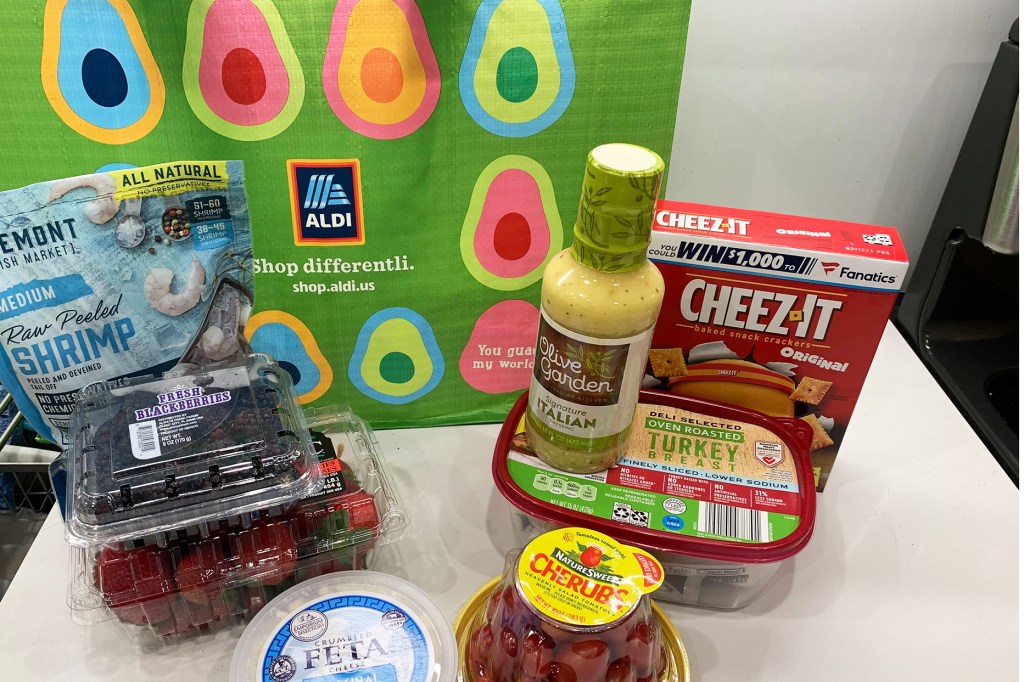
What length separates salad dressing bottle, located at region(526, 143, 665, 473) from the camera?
64cm


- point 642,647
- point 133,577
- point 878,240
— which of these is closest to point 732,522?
point 642,647

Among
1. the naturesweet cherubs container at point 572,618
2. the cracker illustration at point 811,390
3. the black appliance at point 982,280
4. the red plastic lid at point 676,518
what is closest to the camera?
the naturesweet cherubs container at point 572,618

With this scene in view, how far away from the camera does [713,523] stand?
721mm

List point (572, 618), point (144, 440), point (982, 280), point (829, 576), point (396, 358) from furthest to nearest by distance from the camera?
point (982, 280)
point (396, 358)
point (829, 576)
point (144, 440)
point (572, 618)

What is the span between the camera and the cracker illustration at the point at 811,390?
0.82 metres

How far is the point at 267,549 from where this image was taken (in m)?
0.70

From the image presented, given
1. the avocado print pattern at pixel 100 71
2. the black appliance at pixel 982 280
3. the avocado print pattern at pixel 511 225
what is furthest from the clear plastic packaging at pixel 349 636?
the black appliance at pixel 982 280

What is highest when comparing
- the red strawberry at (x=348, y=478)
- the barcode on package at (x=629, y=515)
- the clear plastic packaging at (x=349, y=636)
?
the barcode on package at (x=629, y=515)

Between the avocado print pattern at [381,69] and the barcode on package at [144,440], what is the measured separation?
34 cm

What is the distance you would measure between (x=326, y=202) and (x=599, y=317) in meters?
0.32

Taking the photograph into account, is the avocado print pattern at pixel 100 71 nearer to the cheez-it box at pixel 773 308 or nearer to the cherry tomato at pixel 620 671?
the cheez-it box at pixel 773 308

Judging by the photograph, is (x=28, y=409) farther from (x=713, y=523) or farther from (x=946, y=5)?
(x=946, y=5)

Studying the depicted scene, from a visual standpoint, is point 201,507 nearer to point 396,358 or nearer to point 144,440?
point 144,440

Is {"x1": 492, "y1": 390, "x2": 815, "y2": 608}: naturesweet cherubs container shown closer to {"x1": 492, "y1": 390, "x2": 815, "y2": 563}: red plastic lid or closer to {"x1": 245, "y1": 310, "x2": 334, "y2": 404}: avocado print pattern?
{"x1": 492, "y1": 390, "x2": 815, "y2": 563}: red plastic lid
